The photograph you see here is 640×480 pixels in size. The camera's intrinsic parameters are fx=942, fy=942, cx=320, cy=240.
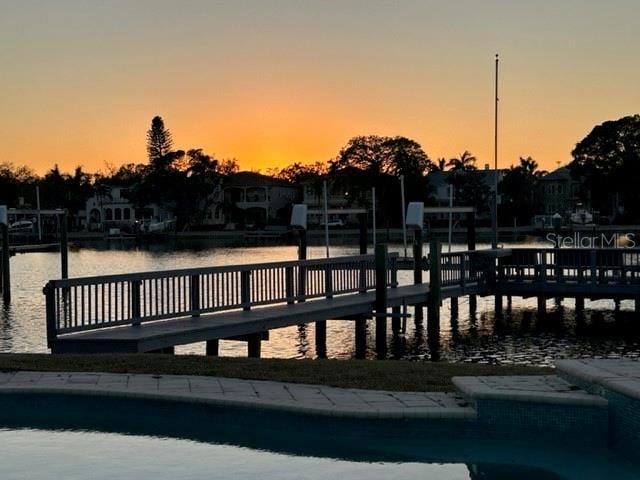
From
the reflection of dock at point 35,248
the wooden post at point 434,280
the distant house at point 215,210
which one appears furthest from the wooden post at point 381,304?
the distant house at point 215,210

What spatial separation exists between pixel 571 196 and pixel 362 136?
33.6 m

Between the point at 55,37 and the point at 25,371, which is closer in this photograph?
the point at 25,371

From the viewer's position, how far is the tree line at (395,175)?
116 m

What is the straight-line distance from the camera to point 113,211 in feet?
525

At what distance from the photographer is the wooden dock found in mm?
17391

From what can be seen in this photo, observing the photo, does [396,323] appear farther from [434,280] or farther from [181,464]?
[181,464]

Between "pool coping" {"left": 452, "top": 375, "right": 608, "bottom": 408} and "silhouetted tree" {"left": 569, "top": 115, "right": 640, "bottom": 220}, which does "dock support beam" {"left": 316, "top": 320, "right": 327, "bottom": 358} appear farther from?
"silhouetted tree" {"left": 569, "top": 115, "right": 640, "bottom": 220}

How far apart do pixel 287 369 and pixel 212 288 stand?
8339mm

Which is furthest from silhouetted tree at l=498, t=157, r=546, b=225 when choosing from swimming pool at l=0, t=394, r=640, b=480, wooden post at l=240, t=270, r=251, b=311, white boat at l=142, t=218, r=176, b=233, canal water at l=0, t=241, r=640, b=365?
swimming pool at l=0, t=394, r=640, b=480

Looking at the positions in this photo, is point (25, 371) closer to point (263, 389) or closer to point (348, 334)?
point (263, 389)

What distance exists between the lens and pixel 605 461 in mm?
9133

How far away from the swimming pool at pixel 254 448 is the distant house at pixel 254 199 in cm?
13805

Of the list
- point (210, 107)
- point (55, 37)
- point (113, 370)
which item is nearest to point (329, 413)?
point (113, 370)

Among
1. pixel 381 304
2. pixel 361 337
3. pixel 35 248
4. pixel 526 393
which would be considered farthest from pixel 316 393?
pixel 35 248
